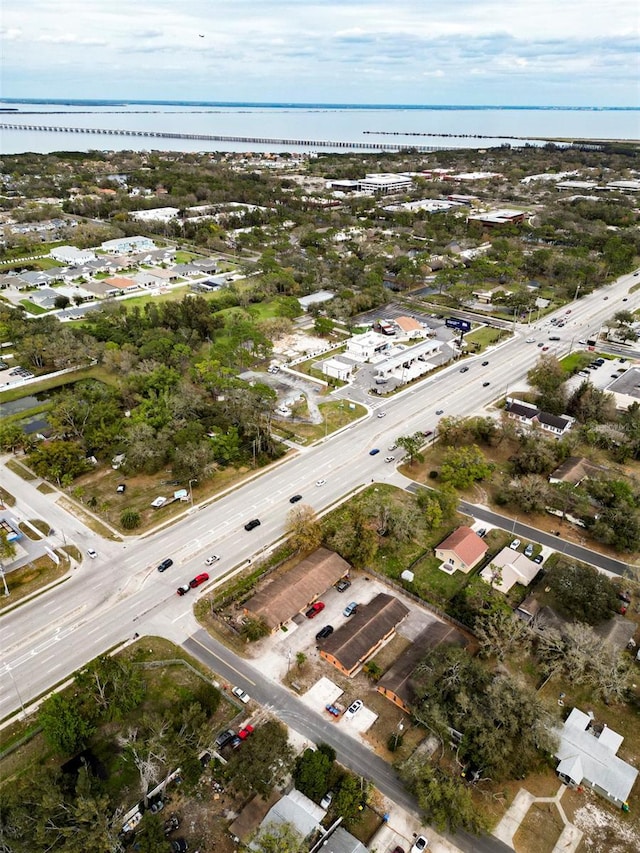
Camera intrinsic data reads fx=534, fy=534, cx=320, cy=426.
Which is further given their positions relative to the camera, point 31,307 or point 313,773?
point 31,307

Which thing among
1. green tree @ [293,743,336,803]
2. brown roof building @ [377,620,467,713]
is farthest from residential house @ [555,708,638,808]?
green tree @ [293,743,336,803]

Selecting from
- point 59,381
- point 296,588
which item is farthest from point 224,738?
point 59,381

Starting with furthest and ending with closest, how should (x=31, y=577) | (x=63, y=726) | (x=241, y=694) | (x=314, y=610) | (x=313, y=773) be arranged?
1. (x=31, y=577)
2. (x=314, y=610)
3. (x=241, y=694)
4. (x=63, y=726)
5. (x=313, y=773)

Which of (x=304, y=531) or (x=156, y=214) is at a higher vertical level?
(x=156, y=214)

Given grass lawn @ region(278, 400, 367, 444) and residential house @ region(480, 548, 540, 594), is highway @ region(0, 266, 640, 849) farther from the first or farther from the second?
residential house @ region(480, 548, 540, 594)

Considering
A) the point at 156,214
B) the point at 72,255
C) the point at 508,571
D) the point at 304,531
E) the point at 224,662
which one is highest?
the point at 156,214

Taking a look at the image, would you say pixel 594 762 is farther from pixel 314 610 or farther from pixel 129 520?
pixel 129 520

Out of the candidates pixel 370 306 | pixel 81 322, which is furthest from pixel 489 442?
pixel 81 322
